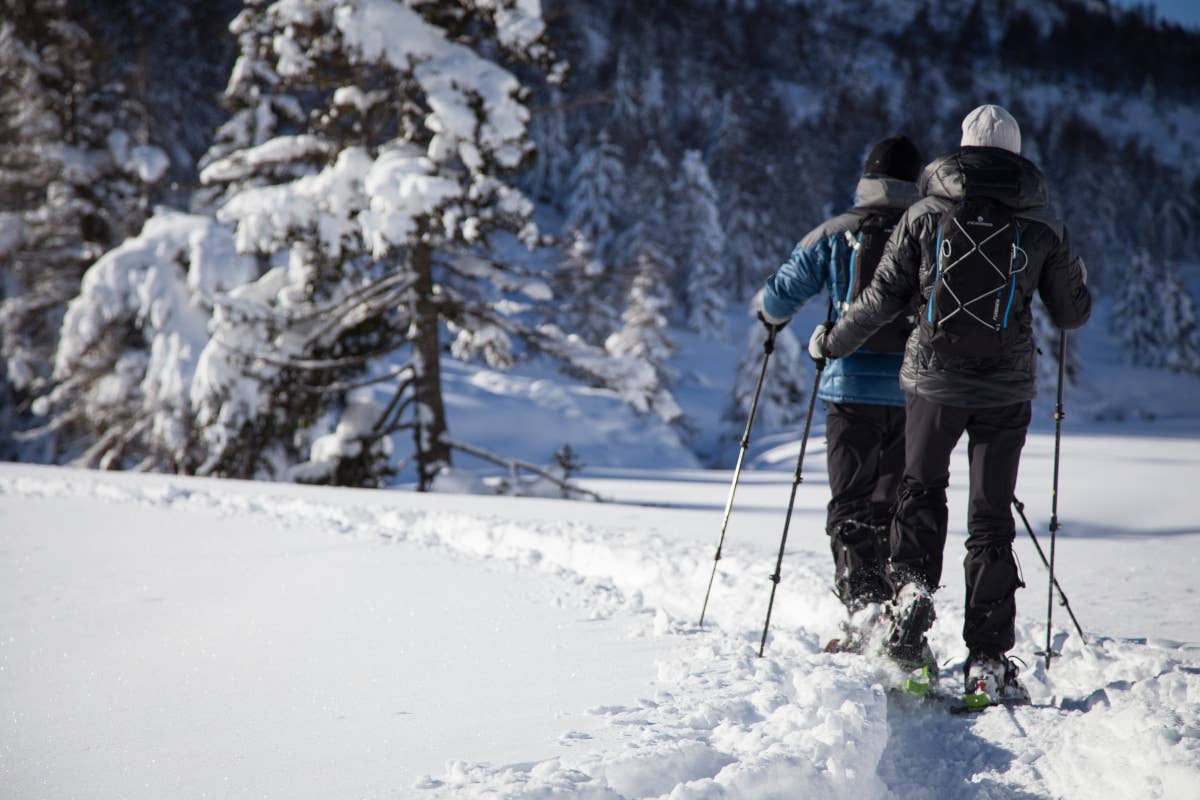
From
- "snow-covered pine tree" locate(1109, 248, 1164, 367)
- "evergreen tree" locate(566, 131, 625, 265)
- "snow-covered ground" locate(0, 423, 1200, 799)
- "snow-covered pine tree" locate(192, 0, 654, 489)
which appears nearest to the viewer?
"snow-covered ground" locate(0, 423, 1200, 799)

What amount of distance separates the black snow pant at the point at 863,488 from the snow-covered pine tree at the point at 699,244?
151ft

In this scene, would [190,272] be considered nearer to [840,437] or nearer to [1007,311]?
[840,437]

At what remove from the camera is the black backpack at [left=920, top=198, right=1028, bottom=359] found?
2787 millimetres

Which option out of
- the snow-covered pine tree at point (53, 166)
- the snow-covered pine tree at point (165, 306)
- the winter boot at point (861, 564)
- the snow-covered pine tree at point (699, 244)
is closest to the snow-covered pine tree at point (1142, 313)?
the snow-covered pine tree at point (699, 244)

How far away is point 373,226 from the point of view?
7.95 m

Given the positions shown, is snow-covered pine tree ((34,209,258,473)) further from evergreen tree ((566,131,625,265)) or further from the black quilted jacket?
evergreen tree ((566,131,625,265))

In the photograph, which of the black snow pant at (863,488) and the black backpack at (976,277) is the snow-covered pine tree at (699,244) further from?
the black backpack at (976,277)

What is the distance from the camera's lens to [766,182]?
58688mm

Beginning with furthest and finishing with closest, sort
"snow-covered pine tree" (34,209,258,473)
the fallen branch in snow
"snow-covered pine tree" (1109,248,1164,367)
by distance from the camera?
1. "snow-covered pine tree" (1109,248,1164,367)
2. "snow-covered pine tree" (34,209,258,473)
3. the fallen branch in snow

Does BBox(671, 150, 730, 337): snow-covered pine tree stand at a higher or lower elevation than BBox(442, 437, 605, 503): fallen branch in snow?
higher

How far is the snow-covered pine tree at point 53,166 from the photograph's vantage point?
1470cm

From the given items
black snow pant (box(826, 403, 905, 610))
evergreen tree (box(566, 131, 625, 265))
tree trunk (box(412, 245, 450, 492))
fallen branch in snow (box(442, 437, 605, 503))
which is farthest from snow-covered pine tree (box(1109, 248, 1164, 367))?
black snow pant (box(826, 403, 905, 610))

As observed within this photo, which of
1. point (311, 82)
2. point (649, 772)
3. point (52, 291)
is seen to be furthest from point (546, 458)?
point (649, 772)

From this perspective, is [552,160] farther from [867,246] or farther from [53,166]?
[867,246]
